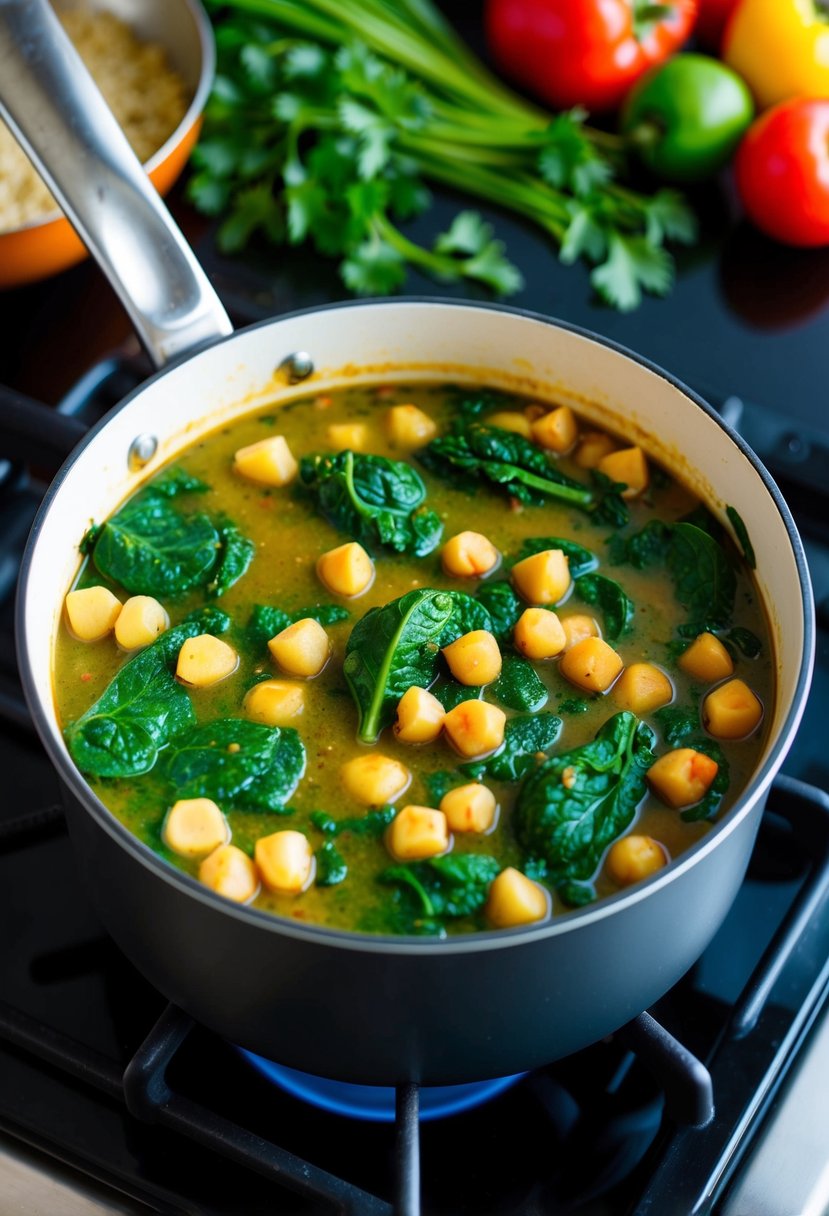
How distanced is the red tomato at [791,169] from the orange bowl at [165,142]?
1211mm

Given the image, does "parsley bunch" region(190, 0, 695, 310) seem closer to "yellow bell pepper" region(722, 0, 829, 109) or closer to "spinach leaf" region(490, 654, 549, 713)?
"yellow bell pepper" region(722, 0, 829, 109)

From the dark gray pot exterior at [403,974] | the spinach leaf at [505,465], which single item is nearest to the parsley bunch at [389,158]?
the spinach leaf at [505,465]

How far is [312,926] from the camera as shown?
128 cm

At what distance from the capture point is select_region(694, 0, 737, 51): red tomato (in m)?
3.16

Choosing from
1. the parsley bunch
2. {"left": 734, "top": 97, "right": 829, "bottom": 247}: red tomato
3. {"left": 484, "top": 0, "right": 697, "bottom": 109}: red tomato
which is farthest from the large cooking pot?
{"left": 484, "top": 0, "right": 697, "bottom": 109}: red tomato

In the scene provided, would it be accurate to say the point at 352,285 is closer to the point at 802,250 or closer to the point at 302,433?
the point at 302,433

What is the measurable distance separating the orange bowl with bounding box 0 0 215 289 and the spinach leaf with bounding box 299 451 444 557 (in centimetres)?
71

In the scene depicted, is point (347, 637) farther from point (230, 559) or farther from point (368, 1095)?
point (368, 1095)

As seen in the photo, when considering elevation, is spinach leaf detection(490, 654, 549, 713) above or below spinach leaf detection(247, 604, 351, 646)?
below

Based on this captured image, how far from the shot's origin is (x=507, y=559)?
202 centimetres

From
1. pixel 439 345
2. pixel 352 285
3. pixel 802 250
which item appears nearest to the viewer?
pixel 439 345

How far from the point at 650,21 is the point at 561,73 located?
244 millimetres

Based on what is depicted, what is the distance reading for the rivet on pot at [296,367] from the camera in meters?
2.13

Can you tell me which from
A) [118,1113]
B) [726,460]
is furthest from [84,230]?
[118,1113]
